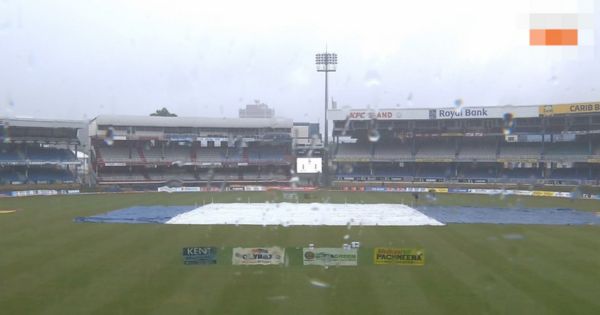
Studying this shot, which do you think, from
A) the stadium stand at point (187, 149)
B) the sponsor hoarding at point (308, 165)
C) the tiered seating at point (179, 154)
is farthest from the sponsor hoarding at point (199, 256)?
the tiered seating at point (179, 154)

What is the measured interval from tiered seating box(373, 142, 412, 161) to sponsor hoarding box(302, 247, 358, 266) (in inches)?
1953

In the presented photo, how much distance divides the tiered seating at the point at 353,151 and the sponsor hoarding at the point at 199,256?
50799 mm

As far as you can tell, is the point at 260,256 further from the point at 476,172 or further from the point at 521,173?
the point at 521,173

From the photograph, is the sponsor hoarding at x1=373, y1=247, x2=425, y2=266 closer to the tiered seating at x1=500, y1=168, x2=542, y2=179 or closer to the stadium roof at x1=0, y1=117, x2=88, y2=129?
the tiered seating at x1=500, y1=168, x2=542, y2=179

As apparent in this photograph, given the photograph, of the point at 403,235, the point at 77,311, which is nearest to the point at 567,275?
the point at 403,235

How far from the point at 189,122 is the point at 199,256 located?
2099 inches

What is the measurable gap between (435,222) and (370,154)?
125 ft

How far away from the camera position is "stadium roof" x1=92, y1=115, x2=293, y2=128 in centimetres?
6606

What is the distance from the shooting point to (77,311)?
11.8m

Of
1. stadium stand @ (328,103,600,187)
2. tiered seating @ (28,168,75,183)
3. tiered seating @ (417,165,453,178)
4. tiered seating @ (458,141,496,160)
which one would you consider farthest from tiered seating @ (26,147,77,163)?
tiered seating @ (458,141,496,160)

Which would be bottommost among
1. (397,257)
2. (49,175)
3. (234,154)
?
(397,257)

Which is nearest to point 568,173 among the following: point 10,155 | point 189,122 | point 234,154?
point 234,154

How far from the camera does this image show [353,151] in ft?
222

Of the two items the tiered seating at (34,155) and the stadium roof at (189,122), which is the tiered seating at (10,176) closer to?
the tiered seating at (34,155)
